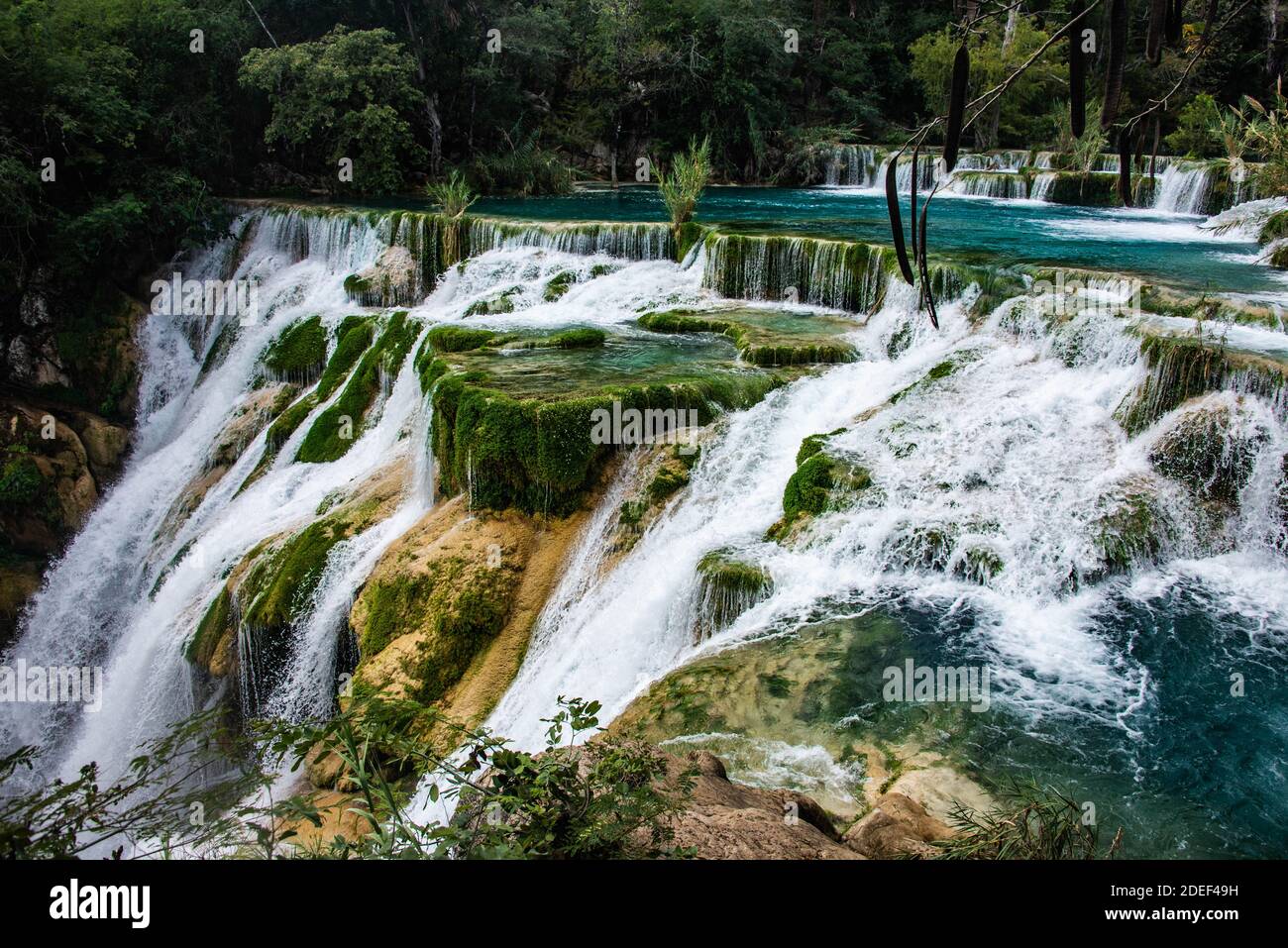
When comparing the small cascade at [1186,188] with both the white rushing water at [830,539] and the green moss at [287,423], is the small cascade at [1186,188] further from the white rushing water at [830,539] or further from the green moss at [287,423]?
the green moss at [287,423]

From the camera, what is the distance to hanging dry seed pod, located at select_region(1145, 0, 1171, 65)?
2.14 metres

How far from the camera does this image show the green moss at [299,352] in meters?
14.2

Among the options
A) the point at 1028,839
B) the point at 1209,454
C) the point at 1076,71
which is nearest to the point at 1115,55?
the point at 1076,71

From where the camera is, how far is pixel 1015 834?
130 inches

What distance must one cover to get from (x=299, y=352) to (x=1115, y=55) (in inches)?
553

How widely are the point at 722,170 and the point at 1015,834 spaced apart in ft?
89.3

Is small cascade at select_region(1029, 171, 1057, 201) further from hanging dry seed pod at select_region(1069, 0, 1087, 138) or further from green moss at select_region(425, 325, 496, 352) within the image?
hanging dry seed pod at select_region(1069, 0, 1087, 138)

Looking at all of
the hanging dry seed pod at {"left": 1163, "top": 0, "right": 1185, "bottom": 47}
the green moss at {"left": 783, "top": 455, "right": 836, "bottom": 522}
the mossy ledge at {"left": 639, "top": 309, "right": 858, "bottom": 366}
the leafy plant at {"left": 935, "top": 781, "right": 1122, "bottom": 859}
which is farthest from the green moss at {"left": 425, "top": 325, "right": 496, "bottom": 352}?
the hanging dry seed pod at {"left": 1163, "top": 0, "right": 1185, "bottom": 47}

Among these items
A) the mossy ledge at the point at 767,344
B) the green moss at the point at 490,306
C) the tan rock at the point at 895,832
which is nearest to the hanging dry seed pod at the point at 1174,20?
the tan rock at the point at 895,832

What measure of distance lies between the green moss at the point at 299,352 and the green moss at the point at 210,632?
5626 mm

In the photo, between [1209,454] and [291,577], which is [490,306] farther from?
[1209,454]

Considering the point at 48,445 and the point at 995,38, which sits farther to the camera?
the point at 995,38
